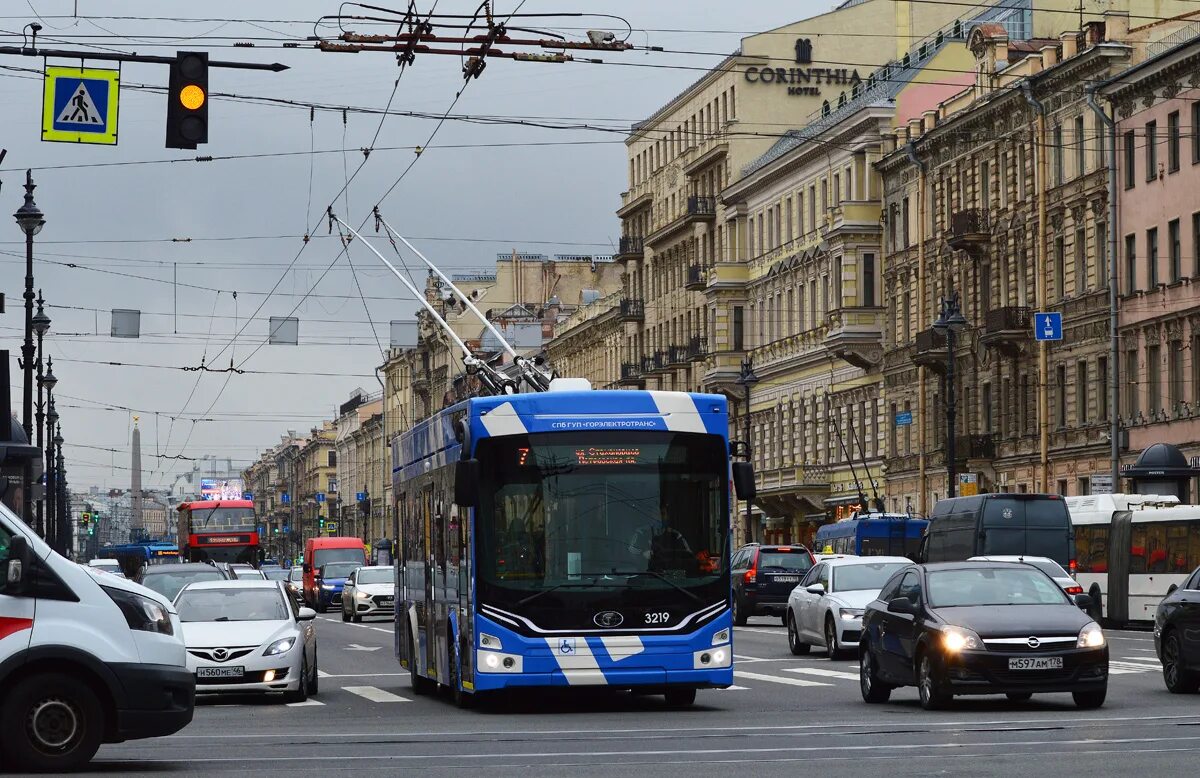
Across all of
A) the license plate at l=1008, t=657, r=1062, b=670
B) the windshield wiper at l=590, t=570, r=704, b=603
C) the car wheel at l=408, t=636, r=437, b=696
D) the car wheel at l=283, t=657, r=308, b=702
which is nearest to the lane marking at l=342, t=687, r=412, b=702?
the car wheel at l=408, t=636, r=437, b=696

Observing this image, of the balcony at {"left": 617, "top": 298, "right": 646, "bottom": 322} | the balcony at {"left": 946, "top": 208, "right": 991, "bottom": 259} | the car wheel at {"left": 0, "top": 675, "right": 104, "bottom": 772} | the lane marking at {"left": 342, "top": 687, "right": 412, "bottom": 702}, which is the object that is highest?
the balcony at {"left": 617, "top": 298, "right": 646, "bottom": 322}

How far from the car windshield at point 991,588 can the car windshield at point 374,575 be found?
38.4 meters

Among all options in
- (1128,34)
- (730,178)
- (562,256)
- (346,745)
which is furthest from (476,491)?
(562,256)

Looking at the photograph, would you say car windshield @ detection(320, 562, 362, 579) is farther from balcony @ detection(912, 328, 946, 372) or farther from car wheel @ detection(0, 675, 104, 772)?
car wheel @ detection(0, 675, 104, 772)

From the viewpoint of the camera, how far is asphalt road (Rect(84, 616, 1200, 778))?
15.7 metres

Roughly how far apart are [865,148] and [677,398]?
57063mm

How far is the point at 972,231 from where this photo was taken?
69.6 metres

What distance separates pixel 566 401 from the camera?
73.4 feet

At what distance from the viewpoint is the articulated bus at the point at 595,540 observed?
2170cm

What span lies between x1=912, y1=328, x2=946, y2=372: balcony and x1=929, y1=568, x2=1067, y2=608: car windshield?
4812 centimetres

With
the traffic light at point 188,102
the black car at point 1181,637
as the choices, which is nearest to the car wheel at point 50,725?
the traffic light at point 188,102

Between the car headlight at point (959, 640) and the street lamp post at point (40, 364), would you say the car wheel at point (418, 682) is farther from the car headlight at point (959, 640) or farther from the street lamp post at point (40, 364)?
the street lamp post at point (40, 364)

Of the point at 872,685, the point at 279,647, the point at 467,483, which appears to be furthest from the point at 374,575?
the point at 467,483

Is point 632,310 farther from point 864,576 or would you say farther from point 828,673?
point 828,673
